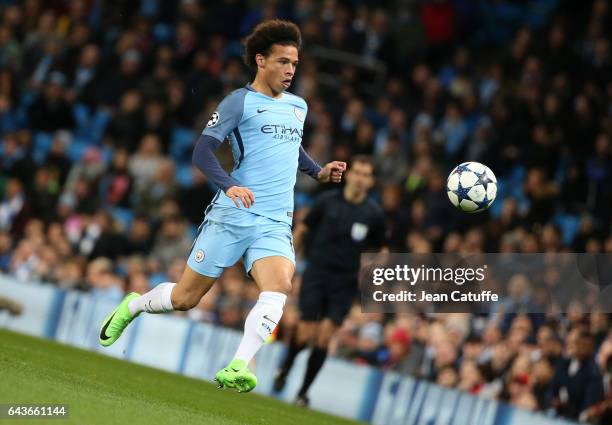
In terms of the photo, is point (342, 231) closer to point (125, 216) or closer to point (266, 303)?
point (266, 303)

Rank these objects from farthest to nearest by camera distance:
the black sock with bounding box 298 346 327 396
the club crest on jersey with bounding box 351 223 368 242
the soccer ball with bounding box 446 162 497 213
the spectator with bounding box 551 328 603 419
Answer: the club crest on jersey with bounding box 351 223 368 242, the black sock with bounding box 298 346 327 396, the spectator with bounding box 551 328 603 419, the soccer ball with bounding box 446 162 497 213

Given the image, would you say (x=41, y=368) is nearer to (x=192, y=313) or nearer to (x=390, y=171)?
(x=192, y=313)

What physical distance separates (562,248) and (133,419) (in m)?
8.47

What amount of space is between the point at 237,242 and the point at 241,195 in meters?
0.68

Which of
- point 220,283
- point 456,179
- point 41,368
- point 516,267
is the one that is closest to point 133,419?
point 41,368

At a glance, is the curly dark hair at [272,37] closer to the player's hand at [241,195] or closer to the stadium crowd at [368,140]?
the player's hand at [241,195]

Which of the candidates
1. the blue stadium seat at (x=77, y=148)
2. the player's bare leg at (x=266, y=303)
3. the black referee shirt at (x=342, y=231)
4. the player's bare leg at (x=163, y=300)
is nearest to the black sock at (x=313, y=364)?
the black referee shirt at (x=342, y=231)

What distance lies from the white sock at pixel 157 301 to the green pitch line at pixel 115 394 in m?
0.62

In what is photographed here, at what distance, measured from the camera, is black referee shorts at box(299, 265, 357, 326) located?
42.5ft

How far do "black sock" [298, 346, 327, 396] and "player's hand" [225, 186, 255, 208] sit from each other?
4489 mm

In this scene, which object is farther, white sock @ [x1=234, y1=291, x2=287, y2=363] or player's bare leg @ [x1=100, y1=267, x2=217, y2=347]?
player's bare leg @ [x1=100, y1=267, x2=217, y2=347]

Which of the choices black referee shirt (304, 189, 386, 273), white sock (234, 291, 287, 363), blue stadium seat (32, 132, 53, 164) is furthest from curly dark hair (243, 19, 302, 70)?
blue stadium seat (32, 132, 53, 164)

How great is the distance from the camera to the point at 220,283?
17.2 meters

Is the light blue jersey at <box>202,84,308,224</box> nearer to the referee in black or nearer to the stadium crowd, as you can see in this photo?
the referee in black
